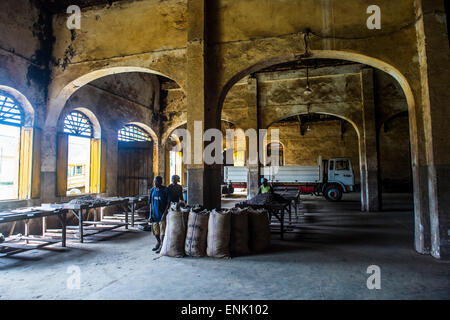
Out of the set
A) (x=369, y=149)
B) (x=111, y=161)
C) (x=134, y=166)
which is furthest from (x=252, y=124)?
(x=111, y=161)

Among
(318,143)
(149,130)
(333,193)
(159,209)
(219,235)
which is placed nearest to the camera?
(219,235)

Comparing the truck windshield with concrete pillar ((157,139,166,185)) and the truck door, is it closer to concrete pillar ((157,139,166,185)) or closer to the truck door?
the truck door

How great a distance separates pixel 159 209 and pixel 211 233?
4.00 feet

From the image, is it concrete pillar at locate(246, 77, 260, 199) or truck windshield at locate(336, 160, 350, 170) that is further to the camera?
truck windshield at locate(336, 160, 350, 170)

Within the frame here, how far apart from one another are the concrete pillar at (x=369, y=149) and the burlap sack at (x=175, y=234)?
8.25m

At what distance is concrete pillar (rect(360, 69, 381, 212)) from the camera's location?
409 inches

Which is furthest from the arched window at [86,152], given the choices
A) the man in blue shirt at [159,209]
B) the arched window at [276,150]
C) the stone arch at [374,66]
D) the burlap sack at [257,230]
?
the arched window at [276,150]

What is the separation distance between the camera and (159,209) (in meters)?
5.35

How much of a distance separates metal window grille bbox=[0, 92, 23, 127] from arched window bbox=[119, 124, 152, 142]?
401 centimetres

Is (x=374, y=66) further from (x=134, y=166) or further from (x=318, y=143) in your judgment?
(x=318, y=143)

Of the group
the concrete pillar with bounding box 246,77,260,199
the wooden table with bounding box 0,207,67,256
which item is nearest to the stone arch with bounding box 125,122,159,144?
the concrete pillar with bounding box 246,77,260,199
